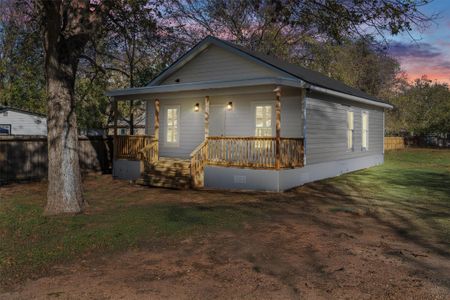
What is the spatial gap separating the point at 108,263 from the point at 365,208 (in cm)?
673

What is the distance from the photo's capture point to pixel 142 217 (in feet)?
29.8

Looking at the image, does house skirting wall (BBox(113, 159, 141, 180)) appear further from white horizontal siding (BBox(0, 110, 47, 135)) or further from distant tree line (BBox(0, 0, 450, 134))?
white horizontal siding (BBox(0, 110, 47, 135))

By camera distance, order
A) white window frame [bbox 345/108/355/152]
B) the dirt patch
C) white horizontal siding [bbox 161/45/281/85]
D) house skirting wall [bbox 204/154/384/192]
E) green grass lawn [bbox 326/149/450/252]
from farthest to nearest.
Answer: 1. white window frame [bbox 345/108/355/152]
2. white horizontal siding [bbox 161/45/281/85]
3. house skirting wall [bbox 204/154/384/192]
4. green grass lawn [bbox 326/149/450/252]
5. the dirt patch

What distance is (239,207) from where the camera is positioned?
34.5 feet

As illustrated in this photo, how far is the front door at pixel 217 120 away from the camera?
54.4 ft

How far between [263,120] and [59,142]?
8061mm

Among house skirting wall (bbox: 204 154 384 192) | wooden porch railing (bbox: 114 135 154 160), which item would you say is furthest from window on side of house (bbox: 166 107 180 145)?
house skirting wall (bbox: 204 154 384 192)

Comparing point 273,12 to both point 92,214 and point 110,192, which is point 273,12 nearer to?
point 92,214

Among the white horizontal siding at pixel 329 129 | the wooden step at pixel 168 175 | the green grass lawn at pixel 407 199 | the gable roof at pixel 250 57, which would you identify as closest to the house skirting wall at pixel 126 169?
the wooden step at pixel 168 175

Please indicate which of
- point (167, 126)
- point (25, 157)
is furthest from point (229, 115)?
point (25, 157)

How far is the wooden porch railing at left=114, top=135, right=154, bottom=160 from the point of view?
1672 centimetres

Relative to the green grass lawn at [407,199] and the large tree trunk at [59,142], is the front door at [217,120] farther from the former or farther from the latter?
the large tree trunk at [59,142]

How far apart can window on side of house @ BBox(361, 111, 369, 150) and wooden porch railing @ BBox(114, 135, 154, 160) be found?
10800 millimetres

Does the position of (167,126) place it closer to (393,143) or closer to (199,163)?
(199,163)
